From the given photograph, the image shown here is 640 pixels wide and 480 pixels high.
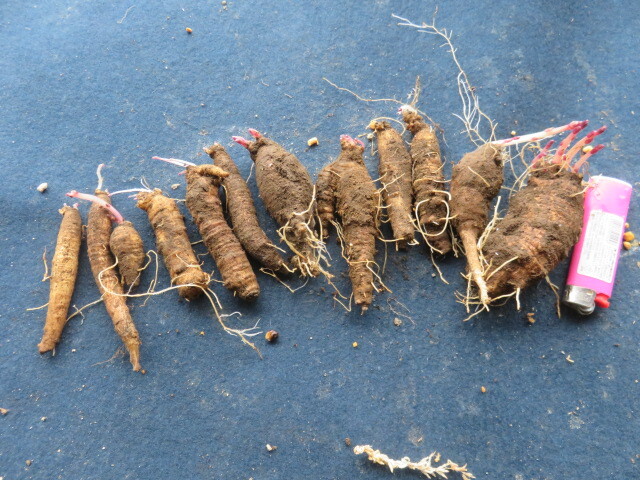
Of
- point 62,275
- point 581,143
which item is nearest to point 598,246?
point 581,143

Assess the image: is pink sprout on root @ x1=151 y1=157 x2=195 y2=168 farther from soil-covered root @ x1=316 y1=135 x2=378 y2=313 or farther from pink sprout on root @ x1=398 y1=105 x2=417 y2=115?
pink sprout on root @ x1=398 y1=105 x2=417 y2=115

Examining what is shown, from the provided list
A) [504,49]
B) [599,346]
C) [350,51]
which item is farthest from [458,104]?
[599,346]

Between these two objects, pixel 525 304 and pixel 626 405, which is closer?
pixel 626 405

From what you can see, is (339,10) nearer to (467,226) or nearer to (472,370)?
(467,226)

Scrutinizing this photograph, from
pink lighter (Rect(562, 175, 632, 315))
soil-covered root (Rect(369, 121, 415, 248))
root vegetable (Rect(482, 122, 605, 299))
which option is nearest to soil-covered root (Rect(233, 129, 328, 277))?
soil-covered root (Rect(369, 121, 415, 248))

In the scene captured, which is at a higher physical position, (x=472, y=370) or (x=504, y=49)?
(x=504, y=49)

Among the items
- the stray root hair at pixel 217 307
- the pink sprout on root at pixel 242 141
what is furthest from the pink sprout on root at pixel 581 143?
the stray root hair at pixel 217 307

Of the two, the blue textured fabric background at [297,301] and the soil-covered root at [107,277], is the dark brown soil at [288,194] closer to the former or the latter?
the blue textured fabric background at [297,301]

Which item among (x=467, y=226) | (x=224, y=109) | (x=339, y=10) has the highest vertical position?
(x=339, y=10)
